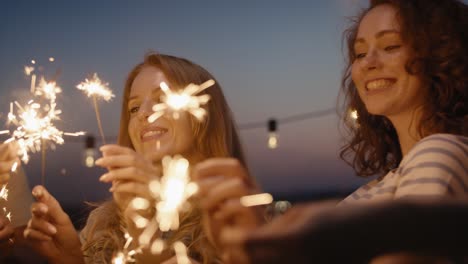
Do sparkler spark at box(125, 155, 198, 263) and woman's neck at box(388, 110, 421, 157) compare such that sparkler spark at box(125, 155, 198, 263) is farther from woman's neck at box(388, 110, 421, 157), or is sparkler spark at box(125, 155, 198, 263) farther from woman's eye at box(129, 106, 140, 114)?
woman's neck at box(388, 110, 421, 157)

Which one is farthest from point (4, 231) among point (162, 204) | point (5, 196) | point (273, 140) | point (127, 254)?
point (273, 140)

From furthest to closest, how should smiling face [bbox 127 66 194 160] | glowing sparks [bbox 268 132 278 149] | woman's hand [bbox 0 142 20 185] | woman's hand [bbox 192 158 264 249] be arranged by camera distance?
glowing sparks [bbox 268 132 278 149] → smiling face [bbox 127 66 194 160] → woman's hand [bbox 0 142 20 185] → woman's hand [bbox 192 158 264 249]

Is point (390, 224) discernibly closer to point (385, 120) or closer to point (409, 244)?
point (409, 244)

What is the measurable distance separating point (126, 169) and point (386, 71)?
1138 mm

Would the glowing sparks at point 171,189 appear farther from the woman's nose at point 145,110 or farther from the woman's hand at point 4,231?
the woman's hand at point 4,231

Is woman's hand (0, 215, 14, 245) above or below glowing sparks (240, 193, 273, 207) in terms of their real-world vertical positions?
above

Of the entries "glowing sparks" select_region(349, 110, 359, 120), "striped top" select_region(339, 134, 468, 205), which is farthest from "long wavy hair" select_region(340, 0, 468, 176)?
"glowing sparks" select_region(349, 110, 359, 120)

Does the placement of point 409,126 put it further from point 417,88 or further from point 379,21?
point 379,21

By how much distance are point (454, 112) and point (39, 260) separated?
2.17 meters

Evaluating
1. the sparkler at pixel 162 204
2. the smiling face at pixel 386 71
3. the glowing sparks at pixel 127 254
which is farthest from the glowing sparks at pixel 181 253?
the smiling face at pixel 386 71

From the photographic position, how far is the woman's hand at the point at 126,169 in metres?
1.72

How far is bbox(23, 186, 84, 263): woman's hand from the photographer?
2227 millimetres

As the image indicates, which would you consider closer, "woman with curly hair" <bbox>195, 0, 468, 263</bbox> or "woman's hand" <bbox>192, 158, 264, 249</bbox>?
"woman's hand" <bbox>192, 158, 264, 249</bbox>

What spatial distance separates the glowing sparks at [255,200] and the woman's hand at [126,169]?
0.66m
